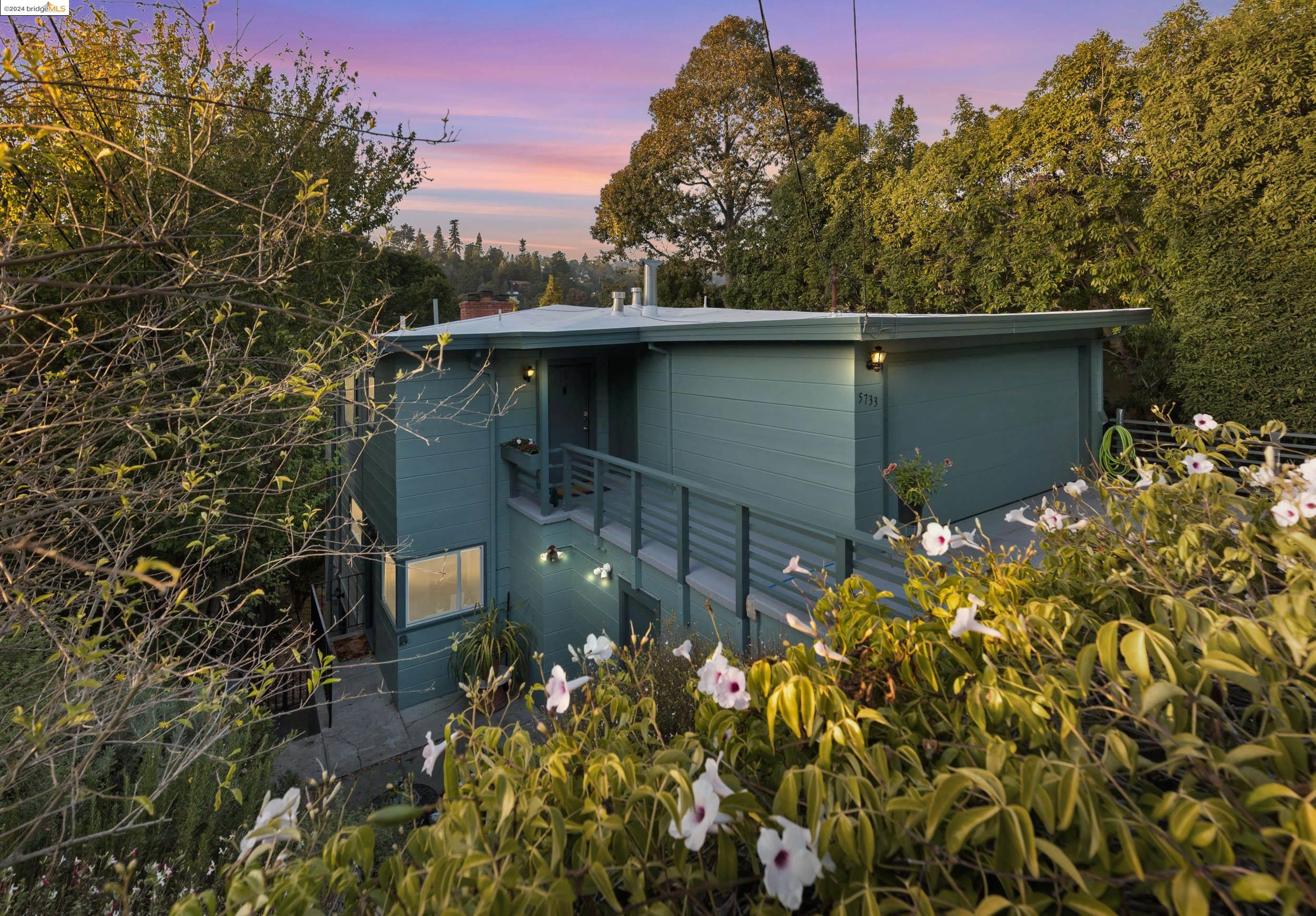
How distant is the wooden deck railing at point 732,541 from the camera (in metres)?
4.54

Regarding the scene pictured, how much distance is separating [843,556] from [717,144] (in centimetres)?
2366

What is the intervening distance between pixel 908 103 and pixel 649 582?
1893cm

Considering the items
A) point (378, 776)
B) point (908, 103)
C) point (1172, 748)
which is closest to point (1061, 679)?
point (1172, 748)

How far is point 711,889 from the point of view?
0.95 metres

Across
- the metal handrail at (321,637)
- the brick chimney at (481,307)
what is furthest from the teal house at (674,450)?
the brick chimney at (481,307)

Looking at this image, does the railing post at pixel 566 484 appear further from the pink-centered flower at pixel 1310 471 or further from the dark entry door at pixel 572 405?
the pink-centered flower at pixel 1310 471

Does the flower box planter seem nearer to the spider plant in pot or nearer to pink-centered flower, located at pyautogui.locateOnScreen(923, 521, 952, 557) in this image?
the spider plant in pot

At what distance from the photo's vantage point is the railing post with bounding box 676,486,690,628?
5820mm

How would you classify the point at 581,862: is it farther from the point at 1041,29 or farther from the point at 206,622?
the point at 1041,29

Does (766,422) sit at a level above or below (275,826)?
above

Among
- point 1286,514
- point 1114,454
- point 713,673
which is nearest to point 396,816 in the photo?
point 713,673

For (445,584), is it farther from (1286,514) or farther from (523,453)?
(1286,514)

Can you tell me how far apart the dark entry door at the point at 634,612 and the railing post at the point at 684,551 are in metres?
0.84

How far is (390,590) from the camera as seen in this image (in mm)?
8797
